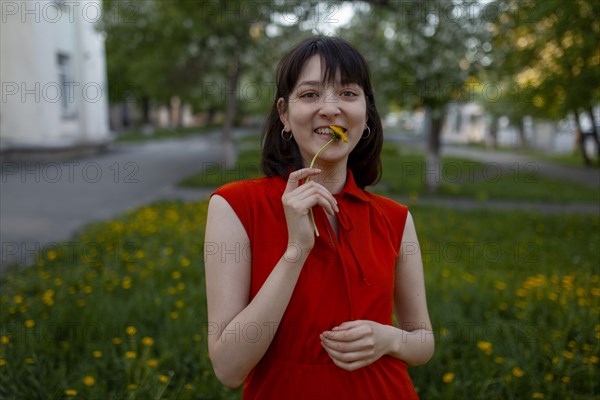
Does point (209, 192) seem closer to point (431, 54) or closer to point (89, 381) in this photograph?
point (431, 54)

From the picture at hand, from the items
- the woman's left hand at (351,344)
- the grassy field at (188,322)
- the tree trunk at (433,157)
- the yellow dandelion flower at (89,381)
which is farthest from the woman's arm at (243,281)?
the tree trunk at (433,157)

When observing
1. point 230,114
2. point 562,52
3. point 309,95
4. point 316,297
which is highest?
point 562,52

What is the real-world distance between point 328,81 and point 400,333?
2.49 feet

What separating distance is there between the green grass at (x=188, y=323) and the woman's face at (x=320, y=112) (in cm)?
202

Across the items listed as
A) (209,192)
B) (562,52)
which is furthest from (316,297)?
(209,192)

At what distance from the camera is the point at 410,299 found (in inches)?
72.4

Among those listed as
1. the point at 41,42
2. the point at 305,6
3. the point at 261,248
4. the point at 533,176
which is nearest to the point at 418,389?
the point at 261,248

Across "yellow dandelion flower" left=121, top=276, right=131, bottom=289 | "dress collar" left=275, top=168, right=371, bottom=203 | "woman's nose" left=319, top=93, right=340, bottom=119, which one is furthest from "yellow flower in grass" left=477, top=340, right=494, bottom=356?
"yellow dandelion flower" left=121, top=276, right=131, bottom=289

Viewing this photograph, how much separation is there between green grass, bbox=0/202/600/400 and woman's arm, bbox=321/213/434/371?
1.68 metres

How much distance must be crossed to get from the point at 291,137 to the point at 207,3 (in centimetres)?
1090

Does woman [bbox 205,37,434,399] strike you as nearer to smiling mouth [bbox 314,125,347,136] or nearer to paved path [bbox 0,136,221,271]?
smiling mouth [bbox 314,125,347,136]

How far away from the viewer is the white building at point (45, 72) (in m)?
15.4

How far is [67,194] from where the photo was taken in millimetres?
10898

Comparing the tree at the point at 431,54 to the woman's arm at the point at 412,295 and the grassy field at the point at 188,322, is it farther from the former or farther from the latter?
the woman's arm at the point at 412,295
